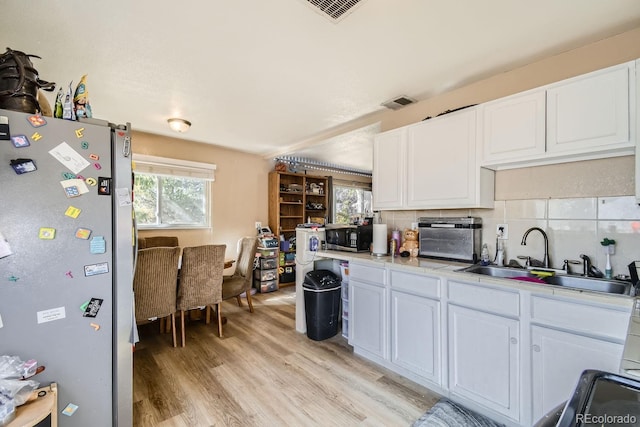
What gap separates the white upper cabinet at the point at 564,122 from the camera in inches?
60.0

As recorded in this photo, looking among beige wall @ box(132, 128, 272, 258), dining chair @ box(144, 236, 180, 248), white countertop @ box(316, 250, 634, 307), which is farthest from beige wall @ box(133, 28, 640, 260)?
white countertop @ box(316, 250, 634, 307)

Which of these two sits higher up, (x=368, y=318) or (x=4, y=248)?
(x=4, y=248)

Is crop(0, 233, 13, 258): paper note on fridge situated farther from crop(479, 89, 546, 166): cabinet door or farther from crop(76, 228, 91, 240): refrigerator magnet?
crop(479, 89, 546, 166): cabinet door

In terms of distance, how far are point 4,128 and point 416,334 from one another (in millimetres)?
2605

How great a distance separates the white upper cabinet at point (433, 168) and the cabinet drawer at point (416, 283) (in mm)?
648

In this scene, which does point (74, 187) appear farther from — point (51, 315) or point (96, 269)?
point (51, 315)

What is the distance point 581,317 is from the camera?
55.2 inches

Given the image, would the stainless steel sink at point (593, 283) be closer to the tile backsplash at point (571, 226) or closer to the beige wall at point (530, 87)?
the tile backsplash at point (571, 226)

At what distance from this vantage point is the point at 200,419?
1787 millimetres

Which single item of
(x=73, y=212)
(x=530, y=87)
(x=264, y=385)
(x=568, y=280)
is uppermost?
(x=530, y=87)

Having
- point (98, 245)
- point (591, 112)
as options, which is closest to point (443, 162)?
point (591, 112)

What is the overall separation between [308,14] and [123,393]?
230 centimetres

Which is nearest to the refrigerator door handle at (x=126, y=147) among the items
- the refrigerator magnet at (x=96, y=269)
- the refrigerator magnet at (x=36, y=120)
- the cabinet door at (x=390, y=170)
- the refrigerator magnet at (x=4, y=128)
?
the refrigerator magnet at (x=36, y=120)

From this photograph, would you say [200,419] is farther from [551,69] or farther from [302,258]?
[551,69]
